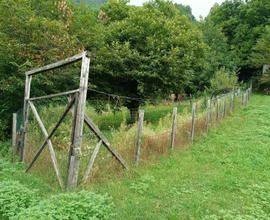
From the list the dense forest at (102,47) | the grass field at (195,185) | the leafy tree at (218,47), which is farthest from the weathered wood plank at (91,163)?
the leafy tree at (218,47)

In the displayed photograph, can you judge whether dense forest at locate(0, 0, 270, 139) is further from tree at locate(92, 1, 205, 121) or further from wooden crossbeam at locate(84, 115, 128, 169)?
wooden crossbeam at locate(84, 115, 128, 169)

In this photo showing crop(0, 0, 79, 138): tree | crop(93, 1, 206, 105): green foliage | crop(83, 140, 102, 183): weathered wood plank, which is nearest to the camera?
crop(83, 140, 102, 183): weathered wood plank

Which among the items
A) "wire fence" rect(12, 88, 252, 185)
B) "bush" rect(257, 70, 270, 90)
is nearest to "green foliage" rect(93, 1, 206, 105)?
"wire fence" rect(12, 88, 252, 185)

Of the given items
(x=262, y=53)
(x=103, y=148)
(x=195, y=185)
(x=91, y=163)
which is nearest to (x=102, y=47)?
(x=103, y=148)

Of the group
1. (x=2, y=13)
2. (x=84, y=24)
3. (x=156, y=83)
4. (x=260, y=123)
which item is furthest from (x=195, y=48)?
(x=2, y=13)

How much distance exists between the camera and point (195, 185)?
27.0 ft

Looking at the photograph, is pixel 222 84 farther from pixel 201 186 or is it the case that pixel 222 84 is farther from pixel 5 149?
pixel 201 186

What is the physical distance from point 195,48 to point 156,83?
10.1 feet

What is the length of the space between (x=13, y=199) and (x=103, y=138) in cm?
230

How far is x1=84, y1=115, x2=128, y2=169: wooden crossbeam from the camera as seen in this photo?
25.7 ft

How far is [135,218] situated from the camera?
6293 mm

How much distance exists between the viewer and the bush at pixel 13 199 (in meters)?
6.16

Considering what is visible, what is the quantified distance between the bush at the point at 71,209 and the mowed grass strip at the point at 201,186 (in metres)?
0.44

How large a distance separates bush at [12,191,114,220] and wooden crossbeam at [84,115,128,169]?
1.80 meters
